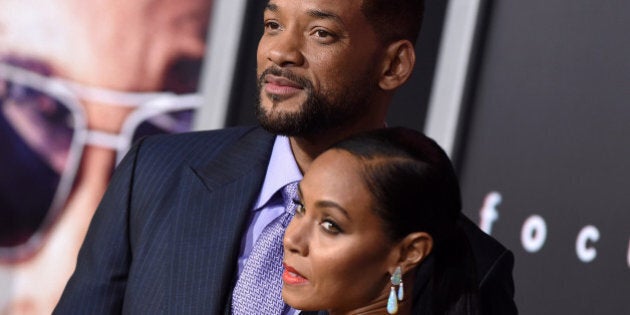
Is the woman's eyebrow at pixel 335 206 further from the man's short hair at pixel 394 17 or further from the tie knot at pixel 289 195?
the man's short hair at pixel 394 17

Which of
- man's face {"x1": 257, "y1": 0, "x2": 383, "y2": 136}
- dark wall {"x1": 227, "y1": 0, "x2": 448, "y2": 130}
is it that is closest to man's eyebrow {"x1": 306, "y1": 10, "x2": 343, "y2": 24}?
man's face {"x1": 257, "y1": 0, "x2": 383, "y2": 136}

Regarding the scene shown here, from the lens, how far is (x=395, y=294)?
62.1 inches

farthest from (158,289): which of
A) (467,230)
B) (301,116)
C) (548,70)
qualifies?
(548,70)

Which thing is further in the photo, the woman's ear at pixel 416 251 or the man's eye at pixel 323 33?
the man's eye at pixel 323 33

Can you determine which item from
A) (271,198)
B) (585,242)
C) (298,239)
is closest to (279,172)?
(271,198)

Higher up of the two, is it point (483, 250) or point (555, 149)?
point (555, 149)

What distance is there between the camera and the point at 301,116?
6.06ft

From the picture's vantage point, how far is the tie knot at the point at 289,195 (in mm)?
1905

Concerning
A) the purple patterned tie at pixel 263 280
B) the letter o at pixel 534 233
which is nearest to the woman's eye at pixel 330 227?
the purple patterned tie at pixel 263 280

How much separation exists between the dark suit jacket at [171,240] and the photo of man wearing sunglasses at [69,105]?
42.7 inches

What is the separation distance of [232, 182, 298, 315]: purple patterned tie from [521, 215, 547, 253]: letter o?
1255 mm

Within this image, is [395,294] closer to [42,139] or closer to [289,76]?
[289,76]

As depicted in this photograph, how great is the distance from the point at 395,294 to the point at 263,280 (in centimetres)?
33

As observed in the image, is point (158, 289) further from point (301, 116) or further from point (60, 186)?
point (60, 186)
